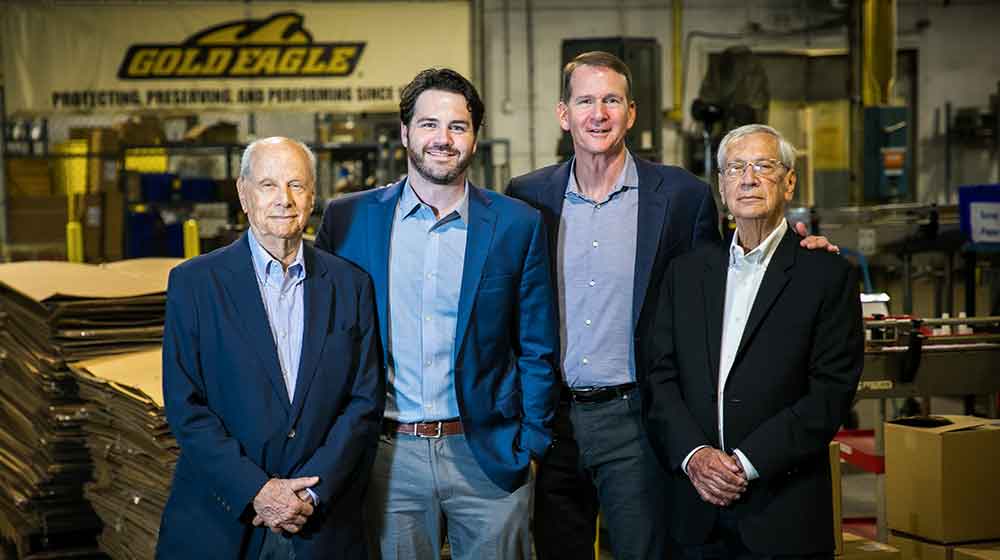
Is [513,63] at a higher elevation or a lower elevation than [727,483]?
higher

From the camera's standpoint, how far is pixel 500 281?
2.61 meters

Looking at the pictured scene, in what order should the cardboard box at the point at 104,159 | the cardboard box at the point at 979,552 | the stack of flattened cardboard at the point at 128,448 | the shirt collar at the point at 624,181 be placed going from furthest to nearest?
the cardboard box at the point at 104,159, the stack of flattened cardboard at the point at 128,448, the cardboard box at the point at 979,552, the shirt collar at the point at 624,181

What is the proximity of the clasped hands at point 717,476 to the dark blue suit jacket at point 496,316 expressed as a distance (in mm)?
345

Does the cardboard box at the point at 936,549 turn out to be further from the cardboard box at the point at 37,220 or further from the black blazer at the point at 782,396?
the cardboard box at the point at 37,220

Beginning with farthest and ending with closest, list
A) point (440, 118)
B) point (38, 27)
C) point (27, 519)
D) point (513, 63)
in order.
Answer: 1. point (513, 63)
2. point (38, 27)
3. point (27, 519)
4. point (440, 118)

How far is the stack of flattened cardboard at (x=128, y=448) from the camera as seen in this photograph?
3.84 meters

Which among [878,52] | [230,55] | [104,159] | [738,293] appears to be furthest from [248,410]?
[230,55]

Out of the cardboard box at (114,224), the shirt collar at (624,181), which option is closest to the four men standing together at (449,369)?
the shirt collar at (624,181)

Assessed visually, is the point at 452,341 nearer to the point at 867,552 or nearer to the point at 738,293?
the point at 738,293

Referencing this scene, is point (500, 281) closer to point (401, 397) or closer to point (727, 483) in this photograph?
point (401, 397)

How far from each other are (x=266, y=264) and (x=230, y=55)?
28.0 feet

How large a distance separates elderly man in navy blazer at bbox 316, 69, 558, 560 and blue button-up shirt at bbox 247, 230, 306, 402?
0.17 meters

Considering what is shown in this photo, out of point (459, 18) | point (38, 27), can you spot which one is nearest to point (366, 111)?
point (459, 18)

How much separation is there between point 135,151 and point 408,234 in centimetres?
818
